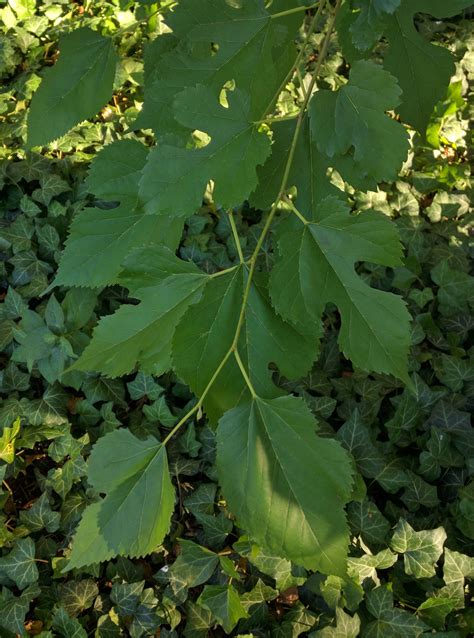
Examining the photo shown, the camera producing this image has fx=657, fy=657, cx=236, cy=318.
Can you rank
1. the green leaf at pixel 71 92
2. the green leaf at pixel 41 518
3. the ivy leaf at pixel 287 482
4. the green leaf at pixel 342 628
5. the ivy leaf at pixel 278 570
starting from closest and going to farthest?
the ivy leaf at pixel 287 482
the green leaf at pixel 71 92
the green leaf at pixel 342 628
the ivy leaf at pixel 278 570
the green leaf at pixel 41 518

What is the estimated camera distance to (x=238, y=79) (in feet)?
3.84

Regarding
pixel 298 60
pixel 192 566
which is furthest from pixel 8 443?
pixel 298 60

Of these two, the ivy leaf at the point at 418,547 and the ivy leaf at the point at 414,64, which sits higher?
the ivy leaf at the point at 414,64

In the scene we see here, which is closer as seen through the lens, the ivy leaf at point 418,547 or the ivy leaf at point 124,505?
the ivy leaf at point 124,505

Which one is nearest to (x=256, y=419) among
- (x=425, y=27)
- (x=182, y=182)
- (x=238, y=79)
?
(x=182, y=182)

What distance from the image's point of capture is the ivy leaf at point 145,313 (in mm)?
994

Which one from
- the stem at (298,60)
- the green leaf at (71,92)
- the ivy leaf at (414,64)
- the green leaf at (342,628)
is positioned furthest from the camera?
the green leaf at (342,628)

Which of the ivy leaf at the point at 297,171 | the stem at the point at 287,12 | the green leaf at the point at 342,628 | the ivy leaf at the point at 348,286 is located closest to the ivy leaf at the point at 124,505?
the ivy leaf at the point at 348,286

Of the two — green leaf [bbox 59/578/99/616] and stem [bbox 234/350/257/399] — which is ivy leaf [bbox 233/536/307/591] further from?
stem [bbox 234/350/257/399]

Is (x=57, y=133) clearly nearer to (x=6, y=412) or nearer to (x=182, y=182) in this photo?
(x=182, y=182)

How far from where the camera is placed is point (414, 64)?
1337mm

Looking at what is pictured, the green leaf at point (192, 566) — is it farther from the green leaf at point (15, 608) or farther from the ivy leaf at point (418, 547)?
the ivy leaf at point (418, 547)

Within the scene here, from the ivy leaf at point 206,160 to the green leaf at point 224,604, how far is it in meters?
1.08

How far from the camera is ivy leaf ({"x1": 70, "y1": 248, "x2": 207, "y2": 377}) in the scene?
0.99 meters
